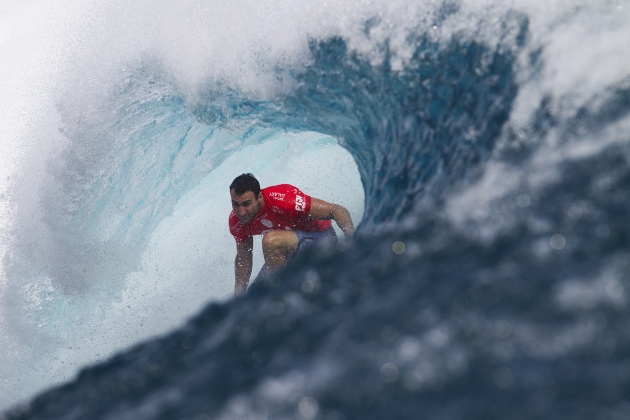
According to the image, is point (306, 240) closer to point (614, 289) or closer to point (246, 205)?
point (246, 205)

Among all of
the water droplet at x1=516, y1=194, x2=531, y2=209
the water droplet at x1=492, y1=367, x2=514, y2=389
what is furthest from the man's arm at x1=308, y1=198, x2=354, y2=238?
the water droplet at x1=492, y1=367, x2=514, y2=389

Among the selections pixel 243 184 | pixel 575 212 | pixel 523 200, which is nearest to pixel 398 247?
pixel 523 200

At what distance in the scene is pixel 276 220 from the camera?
4.32 m

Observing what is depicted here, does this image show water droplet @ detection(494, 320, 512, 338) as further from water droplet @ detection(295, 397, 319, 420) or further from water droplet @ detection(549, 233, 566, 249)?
water droplet @ detection(295, 397, 319, 420)

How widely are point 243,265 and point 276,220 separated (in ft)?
1.39

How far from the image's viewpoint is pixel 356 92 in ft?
12.0

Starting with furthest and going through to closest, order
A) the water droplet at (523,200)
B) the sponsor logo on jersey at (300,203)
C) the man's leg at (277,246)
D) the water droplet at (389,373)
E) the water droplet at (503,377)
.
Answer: the sponsor logo on jersey at (300,203), the man's leg at (277,246), the water droplet at (523,200), the water droplet at (389,373), the water droplet at (503,377)

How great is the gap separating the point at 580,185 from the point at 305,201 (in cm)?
271

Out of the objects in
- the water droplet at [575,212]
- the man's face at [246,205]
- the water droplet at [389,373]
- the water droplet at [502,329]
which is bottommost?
the water droplet at [389,373]

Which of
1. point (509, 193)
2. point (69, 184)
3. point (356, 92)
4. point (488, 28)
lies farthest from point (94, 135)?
point (509, 193)

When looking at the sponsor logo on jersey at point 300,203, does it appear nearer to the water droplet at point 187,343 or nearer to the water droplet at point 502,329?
the water droplet at point 187,343

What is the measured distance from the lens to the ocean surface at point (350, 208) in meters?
1.30

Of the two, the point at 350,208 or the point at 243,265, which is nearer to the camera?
the point at 243,265

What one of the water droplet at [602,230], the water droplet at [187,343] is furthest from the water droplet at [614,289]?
the water droplet at [187,343]
